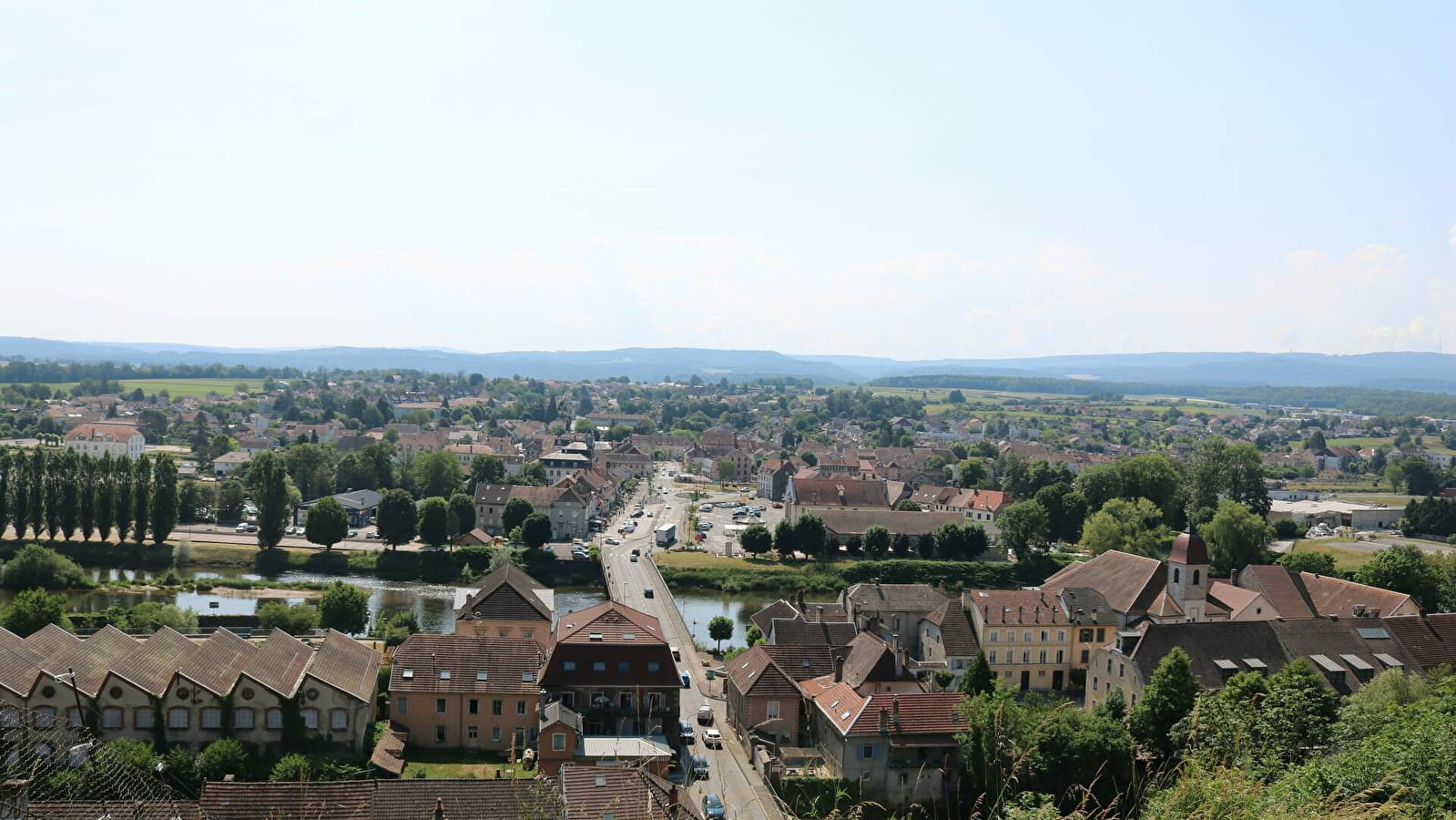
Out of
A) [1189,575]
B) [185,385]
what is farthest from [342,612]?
[185,385]

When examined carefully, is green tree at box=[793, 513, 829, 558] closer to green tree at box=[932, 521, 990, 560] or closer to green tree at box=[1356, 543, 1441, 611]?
green tree at box=[932, 521, 990, 560]

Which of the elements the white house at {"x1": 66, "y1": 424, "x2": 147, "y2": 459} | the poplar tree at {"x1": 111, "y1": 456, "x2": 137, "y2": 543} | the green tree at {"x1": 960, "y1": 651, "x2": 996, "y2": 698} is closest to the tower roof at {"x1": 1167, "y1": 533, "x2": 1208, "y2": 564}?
the green tree at {"x1": 960, "y1": 651, "x2": 996, "y2": 698}

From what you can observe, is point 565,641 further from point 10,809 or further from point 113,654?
point 10,809

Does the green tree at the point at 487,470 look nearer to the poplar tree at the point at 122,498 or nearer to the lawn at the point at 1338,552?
the poplar tree at the point at 122,498

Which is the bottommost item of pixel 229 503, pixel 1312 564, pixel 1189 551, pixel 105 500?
pixel 229 503

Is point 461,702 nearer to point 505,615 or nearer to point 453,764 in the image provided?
point 453,764

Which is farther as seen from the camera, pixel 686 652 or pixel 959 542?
pixel 959 542

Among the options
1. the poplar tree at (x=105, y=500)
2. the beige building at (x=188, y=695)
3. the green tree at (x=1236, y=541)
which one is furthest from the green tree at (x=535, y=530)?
the green tree at (x=1236, y=541)
